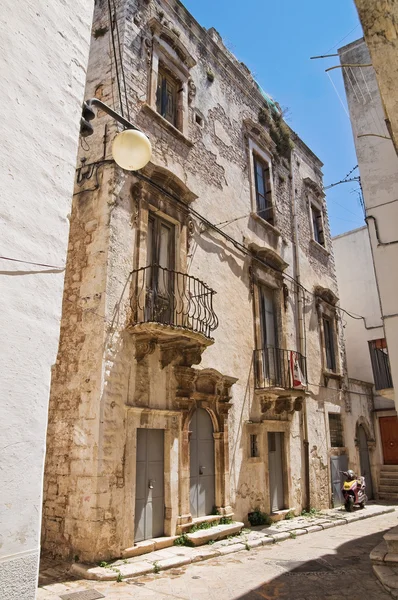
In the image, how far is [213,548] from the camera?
24.6 feet

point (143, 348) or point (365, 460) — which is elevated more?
point (143, 348)

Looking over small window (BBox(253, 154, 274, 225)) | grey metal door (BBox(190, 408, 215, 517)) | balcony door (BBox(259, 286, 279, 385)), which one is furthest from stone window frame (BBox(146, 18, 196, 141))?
grey metal door (BBox(190, 408, 215, 517))

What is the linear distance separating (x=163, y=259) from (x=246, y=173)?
4818 millimetres

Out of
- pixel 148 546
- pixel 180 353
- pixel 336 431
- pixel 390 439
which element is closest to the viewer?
pixel 148 546

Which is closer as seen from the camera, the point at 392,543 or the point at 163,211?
the point at 392,543

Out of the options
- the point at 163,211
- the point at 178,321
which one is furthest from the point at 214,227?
the point at 178,321

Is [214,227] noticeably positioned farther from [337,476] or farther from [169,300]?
[337,476]

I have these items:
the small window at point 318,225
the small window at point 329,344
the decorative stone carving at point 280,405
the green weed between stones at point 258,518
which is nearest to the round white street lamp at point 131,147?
the decorative stone carving at point 280,405

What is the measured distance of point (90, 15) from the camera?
3.77m

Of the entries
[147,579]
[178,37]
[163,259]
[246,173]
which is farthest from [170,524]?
[178,37]

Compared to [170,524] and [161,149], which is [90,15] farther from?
[170,524]

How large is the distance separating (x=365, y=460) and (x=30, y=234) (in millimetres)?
15418

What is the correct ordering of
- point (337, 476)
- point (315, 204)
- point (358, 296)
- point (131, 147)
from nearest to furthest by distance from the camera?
point (131, 147)
point (337, 476)
point (315, 204)
point (358, 296)

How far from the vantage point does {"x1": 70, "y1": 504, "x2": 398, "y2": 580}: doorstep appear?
6.02 m
